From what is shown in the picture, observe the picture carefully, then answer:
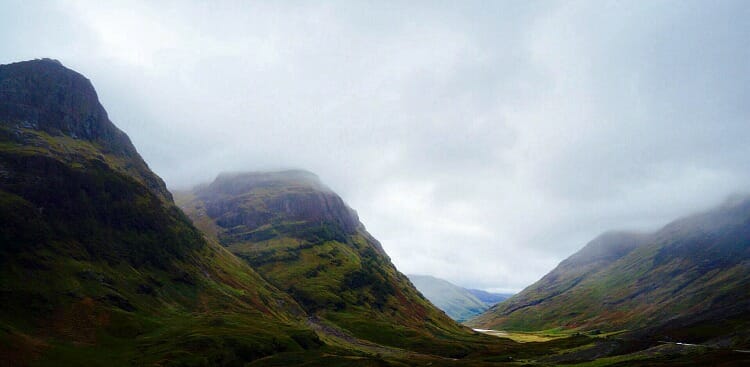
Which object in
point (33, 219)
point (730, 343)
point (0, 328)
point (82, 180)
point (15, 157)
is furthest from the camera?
point (82, 180)

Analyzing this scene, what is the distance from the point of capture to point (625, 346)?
160 m

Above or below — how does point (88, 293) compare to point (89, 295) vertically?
above

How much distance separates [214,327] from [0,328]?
6083 cm

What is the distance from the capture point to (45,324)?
386 ft

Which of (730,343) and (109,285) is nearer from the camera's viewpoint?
(730,343)

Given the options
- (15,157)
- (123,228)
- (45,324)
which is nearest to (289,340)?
(45,324)

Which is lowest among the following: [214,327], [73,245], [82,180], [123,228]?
[214,327]

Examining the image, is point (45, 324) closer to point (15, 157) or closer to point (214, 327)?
point (214, 327)

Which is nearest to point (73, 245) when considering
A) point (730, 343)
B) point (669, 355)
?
point (669, 355)

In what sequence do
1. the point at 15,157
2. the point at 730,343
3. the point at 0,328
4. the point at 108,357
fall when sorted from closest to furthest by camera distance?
1. the point at 0,328
2. the point at 108,357
3. the point at 730,343
4. the point at 15,157

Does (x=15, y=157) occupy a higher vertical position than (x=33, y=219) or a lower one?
higher

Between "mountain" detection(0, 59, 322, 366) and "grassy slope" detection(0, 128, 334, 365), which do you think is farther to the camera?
"grassy slope" detection(0, 128, 334, 365)

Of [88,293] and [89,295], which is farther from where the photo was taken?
[88,293]

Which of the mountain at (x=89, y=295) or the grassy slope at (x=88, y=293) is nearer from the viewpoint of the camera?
the mountain at (x=89, y=295)
